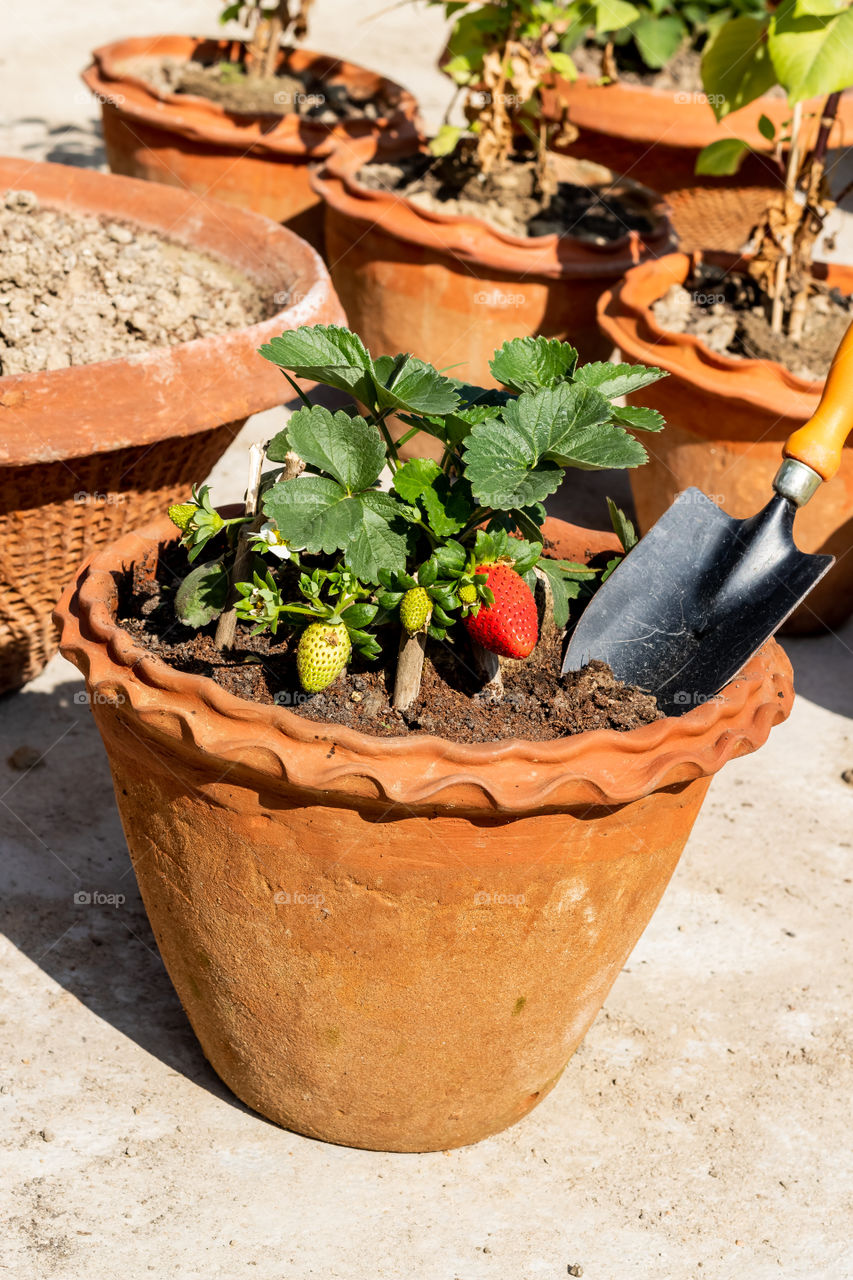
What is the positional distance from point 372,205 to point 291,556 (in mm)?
2442

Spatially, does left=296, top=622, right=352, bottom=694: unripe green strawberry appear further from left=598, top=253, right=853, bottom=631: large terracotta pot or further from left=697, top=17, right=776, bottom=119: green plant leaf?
left=697, top=17, right=776, bottom=119: green plant leaf

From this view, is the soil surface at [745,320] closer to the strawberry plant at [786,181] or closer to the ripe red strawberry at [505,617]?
the strawberry plant at [786,181]

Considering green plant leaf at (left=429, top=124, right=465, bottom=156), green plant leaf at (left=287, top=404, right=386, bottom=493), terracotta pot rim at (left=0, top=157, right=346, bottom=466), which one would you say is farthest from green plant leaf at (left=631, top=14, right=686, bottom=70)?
green plant leaf at (left=287, top=404, right=386, bottom=493)

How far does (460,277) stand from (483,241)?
118 mm

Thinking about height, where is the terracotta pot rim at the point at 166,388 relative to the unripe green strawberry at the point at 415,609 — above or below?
below

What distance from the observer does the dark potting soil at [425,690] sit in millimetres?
1507

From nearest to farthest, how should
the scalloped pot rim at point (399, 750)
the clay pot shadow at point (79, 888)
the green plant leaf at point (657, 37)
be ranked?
the scalloped pot rim at point (399, 750) → the clay pot shadow at point (79, 888) → the green plant leaf at point (657, 37)

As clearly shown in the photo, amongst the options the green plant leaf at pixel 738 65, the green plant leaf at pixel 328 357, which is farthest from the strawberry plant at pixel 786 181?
the green plant leaf at pixel 328 357

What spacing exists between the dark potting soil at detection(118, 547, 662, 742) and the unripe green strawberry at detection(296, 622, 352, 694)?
0.26ft

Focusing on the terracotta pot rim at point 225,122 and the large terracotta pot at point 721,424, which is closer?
the large terracotta pot at point 721,424

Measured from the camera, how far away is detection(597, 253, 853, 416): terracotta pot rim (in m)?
2.82

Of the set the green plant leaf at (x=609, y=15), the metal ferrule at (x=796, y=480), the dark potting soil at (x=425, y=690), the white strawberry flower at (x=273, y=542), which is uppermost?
the green plant leaf at (x=609, y=15)

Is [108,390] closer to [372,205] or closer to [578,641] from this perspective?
[578,641]

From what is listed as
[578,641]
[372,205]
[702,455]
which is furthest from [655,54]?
[578,641]
